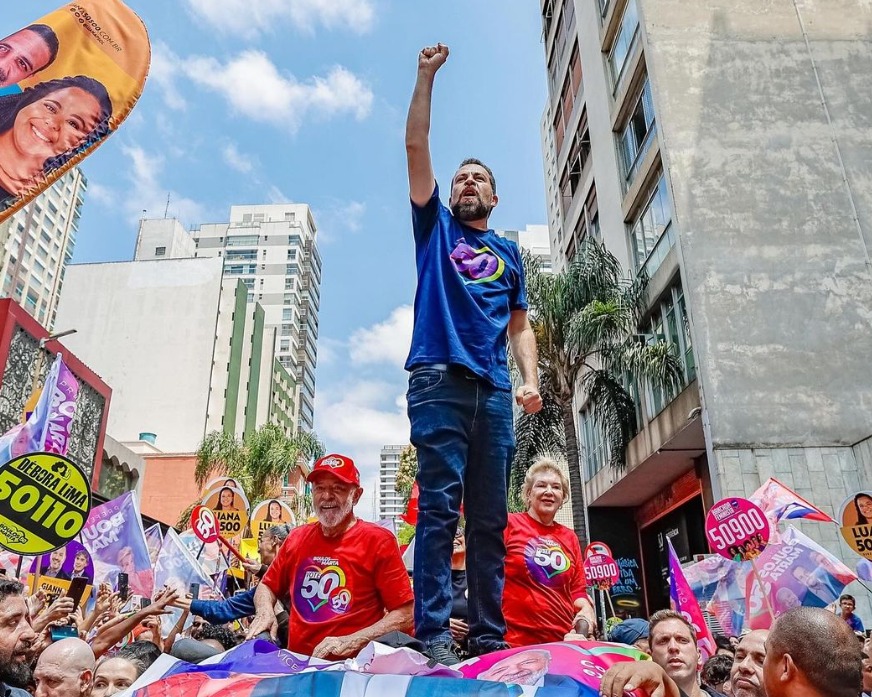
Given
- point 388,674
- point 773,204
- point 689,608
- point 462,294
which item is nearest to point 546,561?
point 462,294

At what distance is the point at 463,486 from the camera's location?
2938mm

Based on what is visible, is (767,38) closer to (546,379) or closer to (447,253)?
(546,379)

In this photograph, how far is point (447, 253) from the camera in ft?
10.5

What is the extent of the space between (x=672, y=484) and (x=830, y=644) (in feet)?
62.1

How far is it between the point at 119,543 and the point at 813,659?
8963 millimetres

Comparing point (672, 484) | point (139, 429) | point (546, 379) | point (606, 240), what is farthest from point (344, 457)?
point (139, 429)

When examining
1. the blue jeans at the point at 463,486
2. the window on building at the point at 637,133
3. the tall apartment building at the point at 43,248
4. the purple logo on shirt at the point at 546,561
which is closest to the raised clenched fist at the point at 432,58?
the blue jeans at the point at 463,486

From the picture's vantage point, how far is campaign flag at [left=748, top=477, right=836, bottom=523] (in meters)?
10.6

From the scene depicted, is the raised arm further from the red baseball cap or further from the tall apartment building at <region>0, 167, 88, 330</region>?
the tall apartment building at <region>0, 167, 88, 330</region>

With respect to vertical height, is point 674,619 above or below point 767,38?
below

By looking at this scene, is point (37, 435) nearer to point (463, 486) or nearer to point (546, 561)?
point (546, 561)

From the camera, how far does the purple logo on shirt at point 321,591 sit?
3.28m

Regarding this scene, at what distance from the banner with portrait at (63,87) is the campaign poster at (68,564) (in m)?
4.67

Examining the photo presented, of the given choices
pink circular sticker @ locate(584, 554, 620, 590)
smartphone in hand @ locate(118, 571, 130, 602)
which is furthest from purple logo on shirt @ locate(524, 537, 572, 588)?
pink circular sticker @ locate(584, 554, 620, 590)
